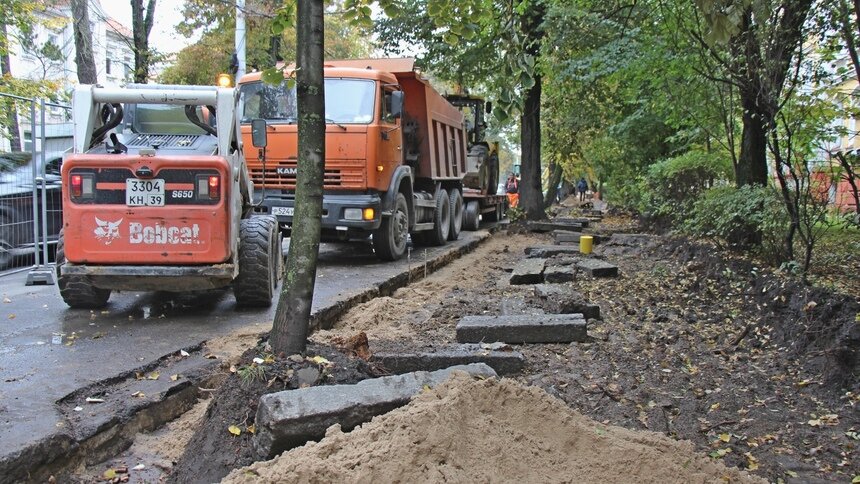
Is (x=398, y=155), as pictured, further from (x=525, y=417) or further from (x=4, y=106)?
(x=525, y=417)

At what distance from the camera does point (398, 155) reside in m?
11.5

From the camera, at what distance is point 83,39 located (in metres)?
14.3

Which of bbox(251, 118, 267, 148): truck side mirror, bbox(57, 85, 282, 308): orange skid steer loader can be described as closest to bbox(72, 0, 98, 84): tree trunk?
bbox(251, 118, 267, 148): truck side mirror

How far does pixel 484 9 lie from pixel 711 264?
501cm

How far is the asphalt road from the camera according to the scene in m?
4.17

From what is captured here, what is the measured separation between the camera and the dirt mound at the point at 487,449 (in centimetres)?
299

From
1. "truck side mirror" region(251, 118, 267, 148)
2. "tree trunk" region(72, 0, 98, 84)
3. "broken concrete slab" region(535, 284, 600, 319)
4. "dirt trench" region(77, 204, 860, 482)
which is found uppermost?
"tree trunk" region(72, 0, 98, 84)

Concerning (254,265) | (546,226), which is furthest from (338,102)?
(546,226)

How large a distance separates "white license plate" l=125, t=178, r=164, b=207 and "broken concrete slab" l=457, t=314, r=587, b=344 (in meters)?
2.96

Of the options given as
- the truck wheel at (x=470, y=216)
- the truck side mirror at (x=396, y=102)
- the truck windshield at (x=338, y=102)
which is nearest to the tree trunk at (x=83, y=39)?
the truck windshield at (x=338, y=102)

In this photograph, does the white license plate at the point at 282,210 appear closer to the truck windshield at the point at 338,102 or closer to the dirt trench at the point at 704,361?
the truck windshield at the point at 338,102

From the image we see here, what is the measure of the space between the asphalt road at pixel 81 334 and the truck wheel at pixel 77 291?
0.10 meters

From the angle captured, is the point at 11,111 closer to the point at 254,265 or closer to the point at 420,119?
the point at 420,119

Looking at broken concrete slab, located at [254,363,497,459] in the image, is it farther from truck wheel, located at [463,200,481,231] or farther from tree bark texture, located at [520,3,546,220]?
tree bark texture, located at [520,3,546,220]
